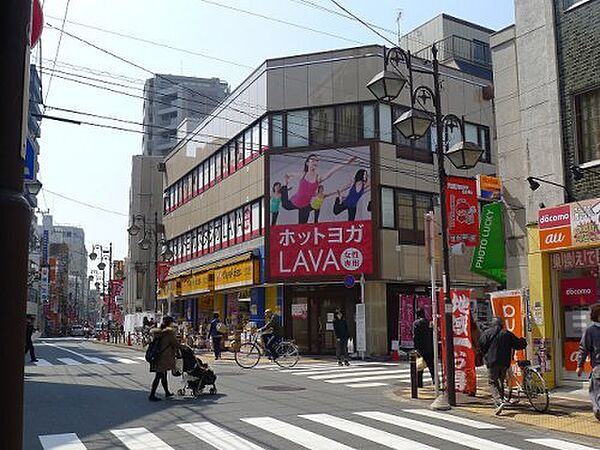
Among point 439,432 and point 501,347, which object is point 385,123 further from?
point 439,432

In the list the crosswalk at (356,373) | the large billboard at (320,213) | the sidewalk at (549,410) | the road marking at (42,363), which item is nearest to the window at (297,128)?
the large billboard at (320,213)

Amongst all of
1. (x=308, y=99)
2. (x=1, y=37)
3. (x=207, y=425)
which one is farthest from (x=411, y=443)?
(x=308, y=99)

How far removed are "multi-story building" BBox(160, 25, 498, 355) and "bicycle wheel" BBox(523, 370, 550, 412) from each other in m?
13.6

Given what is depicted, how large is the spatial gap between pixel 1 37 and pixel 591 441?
30.5 ft

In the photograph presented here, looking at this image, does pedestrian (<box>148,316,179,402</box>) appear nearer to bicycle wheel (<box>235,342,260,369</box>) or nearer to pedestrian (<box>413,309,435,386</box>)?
pedestrian (<box>413,309,435,386</box>)

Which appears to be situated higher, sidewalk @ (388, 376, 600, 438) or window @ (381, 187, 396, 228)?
window @ (381, 187, 396, 228)

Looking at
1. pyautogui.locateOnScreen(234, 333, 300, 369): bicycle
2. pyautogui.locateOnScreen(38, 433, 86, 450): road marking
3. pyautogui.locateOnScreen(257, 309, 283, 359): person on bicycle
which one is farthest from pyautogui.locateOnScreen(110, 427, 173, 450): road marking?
pyautogui.locateOnScreen(257, 309, 283, 359): person on bicycle

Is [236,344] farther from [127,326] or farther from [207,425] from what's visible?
[127,326]

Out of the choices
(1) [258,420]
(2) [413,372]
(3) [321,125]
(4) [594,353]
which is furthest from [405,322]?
(1) [258,420]

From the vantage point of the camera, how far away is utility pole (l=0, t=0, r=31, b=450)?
153 cm

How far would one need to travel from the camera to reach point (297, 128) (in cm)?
2781

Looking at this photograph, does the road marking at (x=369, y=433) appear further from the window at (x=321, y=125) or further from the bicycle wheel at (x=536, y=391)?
the window at (x=321, y=125)

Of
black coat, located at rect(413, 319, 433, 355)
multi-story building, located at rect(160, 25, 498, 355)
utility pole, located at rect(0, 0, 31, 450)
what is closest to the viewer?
utility pole, located at rect(0, 0, 31, 450)

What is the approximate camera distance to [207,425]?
32.1 feet
